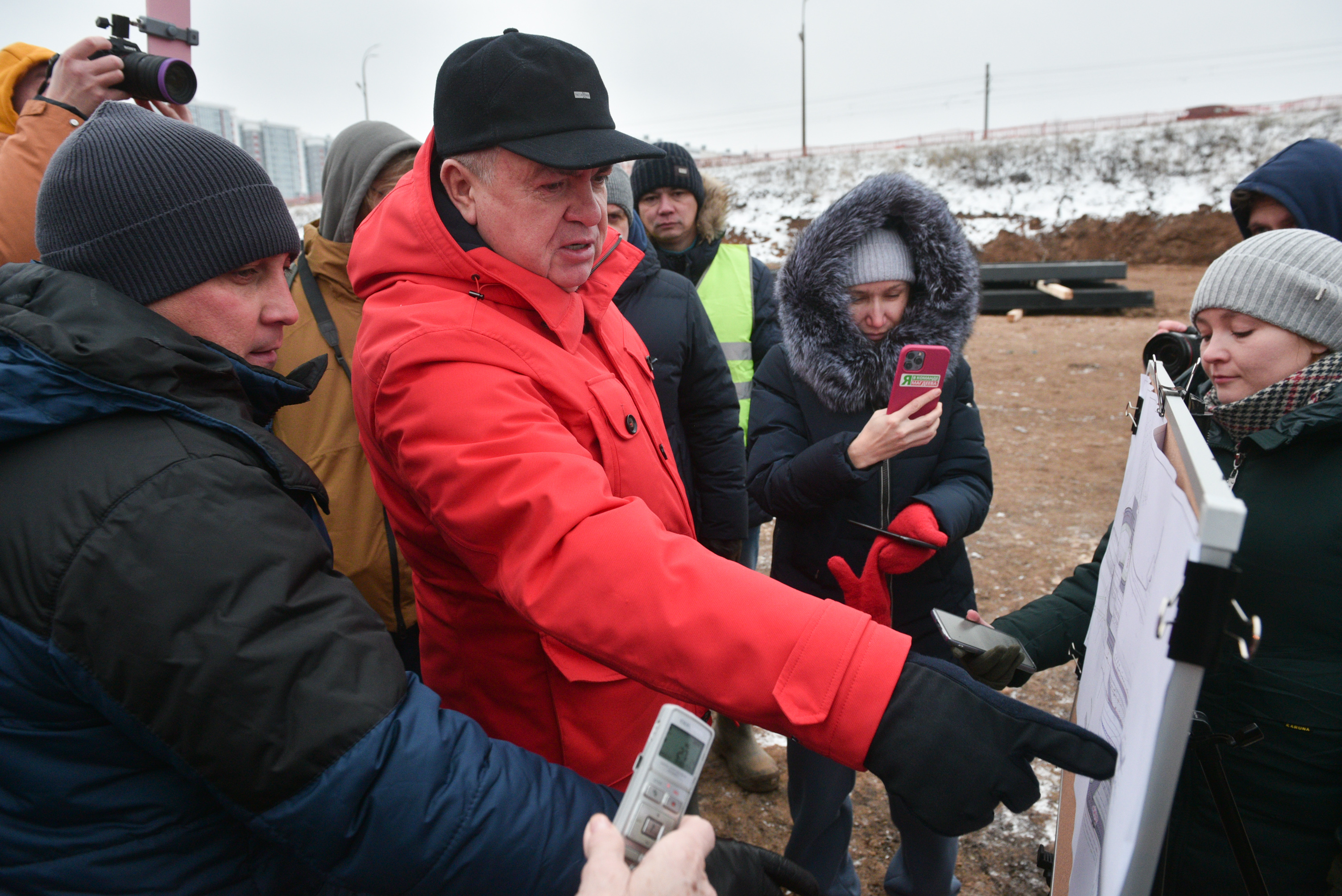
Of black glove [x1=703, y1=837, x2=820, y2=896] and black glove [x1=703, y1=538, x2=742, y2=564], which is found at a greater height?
black glove [x1=703, y1=837, x2=820, y2=896]

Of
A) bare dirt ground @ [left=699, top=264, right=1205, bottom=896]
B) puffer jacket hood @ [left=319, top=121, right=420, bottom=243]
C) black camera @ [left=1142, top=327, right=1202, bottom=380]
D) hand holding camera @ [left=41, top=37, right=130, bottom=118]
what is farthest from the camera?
bare dirt ground @ [left=699, top=264, right=1205, bottom=896]

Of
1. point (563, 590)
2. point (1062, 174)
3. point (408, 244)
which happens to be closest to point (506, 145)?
point (408, 244)

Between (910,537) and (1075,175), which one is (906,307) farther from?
(1075,175)

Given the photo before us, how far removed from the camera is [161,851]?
0.93m

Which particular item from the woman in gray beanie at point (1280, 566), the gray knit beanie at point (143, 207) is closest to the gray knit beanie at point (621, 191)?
the gray knit beanie at point (143, 207)

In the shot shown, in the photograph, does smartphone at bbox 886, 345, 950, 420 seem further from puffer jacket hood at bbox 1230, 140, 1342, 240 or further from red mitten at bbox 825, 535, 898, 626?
puffer jacket hood at bbox 1230, 140, 1342, 240

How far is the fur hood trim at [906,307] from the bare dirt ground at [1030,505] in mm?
1543

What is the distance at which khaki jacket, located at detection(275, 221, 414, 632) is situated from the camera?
206cm

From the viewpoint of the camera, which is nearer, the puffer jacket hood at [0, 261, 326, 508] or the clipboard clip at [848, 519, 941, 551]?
the puffer jacket hood at [0, 261, 326, 508]

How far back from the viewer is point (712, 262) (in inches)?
139


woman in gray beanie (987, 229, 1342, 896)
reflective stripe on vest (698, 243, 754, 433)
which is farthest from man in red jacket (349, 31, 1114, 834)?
reflective stripe on vest (698, 243, 754, 433)

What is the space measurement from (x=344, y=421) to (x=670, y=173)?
191cm

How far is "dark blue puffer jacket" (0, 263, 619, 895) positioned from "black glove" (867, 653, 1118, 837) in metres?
0.48

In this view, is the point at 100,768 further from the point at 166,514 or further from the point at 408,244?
the point at 408,244
